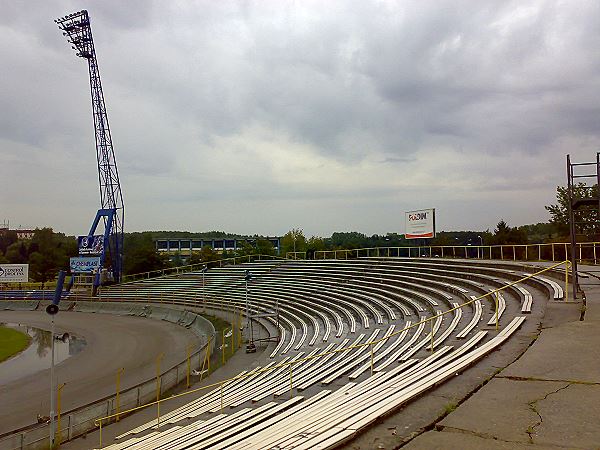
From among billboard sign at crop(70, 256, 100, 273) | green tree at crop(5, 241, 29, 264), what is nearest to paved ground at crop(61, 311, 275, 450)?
billboard sign at crop(70, 256, 100, 273)

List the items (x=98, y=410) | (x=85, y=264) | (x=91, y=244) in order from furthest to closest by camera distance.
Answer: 1. (x=91, y=244)
2. (x=85, y=264)
3. (x=98, y=410)

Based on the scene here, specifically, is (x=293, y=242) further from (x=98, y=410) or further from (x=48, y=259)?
(x=98, y=410)

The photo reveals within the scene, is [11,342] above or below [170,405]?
below

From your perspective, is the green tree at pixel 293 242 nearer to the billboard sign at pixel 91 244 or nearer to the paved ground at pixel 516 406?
the billboard sign at pixel 91 244

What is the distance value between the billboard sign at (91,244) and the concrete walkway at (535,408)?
207 feet

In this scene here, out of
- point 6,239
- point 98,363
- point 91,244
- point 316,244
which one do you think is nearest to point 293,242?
point 316,244

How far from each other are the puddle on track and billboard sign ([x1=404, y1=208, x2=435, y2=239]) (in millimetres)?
26762

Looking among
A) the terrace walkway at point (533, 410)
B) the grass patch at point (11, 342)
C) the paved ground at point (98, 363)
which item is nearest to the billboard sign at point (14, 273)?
the paved ground at point (98, 363)

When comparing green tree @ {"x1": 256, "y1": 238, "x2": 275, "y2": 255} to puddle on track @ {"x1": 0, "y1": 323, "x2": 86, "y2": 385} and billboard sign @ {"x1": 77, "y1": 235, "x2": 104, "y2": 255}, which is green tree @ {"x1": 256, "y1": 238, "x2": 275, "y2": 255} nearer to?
billboard sign @ {"x1": 77, "y1": 235, "x2": 104, "y2": 255}

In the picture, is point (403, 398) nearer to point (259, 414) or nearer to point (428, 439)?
point (428, 439)

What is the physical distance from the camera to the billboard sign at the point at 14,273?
69375mm

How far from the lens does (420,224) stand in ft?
141

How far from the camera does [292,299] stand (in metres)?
36.1

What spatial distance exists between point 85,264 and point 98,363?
39579 mm
